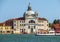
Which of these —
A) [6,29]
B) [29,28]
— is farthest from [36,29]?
[6,29]

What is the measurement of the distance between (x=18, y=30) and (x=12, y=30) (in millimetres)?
1742

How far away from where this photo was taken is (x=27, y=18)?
344 feet

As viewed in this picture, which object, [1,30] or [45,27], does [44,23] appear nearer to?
[45,27]

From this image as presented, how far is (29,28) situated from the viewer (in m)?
102

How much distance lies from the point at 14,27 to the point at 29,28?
5323 mm

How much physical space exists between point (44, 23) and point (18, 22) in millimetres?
7768

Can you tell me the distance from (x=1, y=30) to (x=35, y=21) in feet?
34.1

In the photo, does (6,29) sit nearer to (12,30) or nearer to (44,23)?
(12,30)

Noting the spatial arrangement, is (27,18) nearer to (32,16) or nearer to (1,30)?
(32,16)

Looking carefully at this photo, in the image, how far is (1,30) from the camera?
10262 cm

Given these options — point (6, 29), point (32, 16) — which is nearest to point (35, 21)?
point (32, 16)

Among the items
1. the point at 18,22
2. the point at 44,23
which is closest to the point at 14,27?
the point at 18,22

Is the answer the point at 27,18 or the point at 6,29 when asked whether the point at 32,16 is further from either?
the point at 6,29

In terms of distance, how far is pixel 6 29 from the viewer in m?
103
